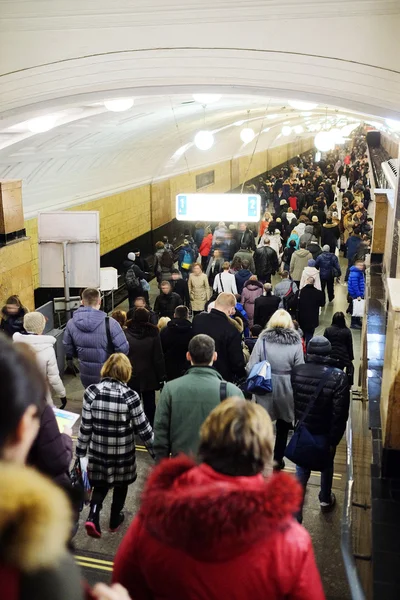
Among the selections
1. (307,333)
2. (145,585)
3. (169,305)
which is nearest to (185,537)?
(145,585)

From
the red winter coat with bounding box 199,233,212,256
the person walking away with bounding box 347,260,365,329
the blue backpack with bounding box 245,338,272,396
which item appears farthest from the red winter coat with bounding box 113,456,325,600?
the red winter coat with bounding box 199,233,212,256

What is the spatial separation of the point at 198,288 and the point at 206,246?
3.45 meters

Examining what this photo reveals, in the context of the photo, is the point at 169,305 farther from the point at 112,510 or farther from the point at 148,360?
the point at 112,510

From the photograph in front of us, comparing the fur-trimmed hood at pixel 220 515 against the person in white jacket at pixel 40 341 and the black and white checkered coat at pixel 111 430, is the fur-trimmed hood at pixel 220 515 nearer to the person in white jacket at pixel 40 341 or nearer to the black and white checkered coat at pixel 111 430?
the black and white checkered coat at pixel 111 430

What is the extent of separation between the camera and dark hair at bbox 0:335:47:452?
4.05 ft

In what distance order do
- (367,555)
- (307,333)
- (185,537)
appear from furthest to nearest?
(307,333) < (367,555) < (185,537)

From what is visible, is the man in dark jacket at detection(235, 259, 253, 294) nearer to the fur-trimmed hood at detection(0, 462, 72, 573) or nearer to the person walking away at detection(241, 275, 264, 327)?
the person walking away at detection(241, 275, 264, 327)

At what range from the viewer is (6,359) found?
1.26 metres

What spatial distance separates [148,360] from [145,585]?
3737 millimetres

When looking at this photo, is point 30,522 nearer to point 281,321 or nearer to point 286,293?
point 281,321

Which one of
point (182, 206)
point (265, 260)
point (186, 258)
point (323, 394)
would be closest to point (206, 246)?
point (186, 258)

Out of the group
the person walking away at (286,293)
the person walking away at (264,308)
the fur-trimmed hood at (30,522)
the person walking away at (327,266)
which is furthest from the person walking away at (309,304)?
the fur-trimmed hood at (30,522)

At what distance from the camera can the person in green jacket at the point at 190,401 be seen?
3545 mm

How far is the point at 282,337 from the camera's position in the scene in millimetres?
4980
